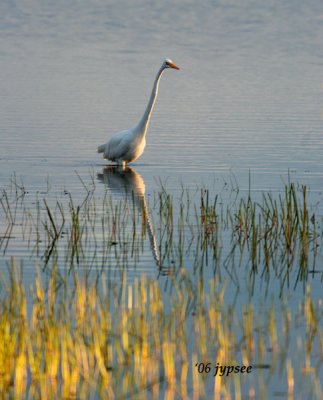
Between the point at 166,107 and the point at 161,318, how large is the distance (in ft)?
74.4

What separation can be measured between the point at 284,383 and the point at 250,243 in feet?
13.7

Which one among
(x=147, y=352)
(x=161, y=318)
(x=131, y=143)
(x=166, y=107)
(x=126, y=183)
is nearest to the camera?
(x=147, y=352)

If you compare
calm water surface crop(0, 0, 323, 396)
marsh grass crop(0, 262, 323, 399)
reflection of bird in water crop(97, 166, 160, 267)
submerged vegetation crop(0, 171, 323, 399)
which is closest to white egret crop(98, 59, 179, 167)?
reflection of bird in water crop(97, 166, 160, 267)

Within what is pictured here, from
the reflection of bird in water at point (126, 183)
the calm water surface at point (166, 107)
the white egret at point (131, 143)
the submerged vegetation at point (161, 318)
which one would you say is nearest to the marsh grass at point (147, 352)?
the submerged vegetation at point (161, 318)

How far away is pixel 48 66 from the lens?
153 feet

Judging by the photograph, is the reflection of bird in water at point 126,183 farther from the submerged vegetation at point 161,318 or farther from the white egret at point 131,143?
the submerged vegetation at point 161,318

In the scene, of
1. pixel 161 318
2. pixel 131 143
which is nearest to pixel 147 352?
pixel 161 318

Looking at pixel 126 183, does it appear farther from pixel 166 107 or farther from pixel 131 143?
pixel 166 107

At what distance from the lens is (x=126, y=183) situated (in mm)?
16328

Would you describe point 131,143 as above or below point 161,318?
above

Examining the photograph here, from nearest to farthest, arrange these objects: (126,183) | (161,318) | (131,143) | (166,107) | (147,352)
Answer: (147,352)
(161,318)
(126,183)
(131,143)
(166,107)

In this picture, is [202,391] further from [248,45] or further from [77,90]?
[248,45]

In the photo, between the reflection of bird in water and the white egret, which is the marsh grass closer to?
the reflection of bird in water

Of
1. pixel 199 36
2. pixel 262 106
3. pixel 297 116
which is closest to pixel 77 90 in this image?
pixel 262 106
